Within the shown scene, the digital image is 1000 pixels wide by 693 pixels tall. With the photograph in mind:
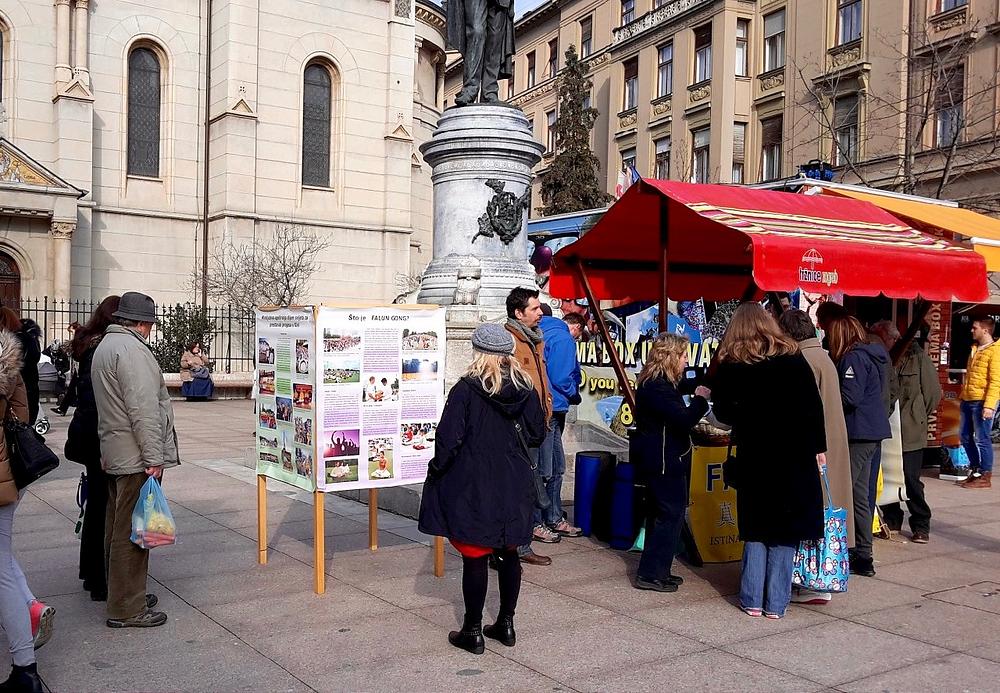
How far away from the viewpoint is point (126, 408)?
5488mm

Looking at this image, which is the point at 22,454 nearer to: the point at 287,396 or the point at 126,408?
the point at 126,408

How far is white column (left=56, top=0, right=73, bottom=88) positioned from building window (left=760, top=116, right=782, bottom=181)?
76.9 ft

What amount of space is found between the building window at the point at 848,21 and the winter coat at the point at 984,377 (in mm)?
21062

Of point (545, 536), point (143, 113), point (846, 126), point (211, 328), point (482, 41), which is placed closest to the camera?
point (545, 536)

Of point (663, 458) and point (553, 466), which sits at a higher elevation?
point (663, 458)

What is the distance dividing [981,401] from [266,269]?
22.4 metres

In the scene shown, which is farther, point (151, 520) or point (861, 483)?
point (861, 483)

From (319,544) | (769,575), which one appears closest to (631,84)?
(769,575)

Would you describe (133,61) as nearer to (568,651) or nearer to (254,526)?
(254,526)

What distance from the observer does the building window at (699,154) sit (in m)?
36.8

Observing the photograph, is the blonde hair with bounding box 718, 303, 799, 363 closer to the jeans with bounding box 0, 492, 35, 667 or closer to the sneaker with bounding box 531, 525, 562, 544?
the sneaker with bounding box 531, 525, 562, 544

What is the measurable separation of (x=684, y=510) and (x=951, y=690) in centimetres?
206

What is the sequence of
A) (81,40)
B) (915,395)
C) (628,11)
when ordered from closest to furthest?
1. (915,395)
2. (81,40)
3. (628,11)

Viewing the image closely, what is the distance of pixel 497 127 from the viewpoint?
11133mm
